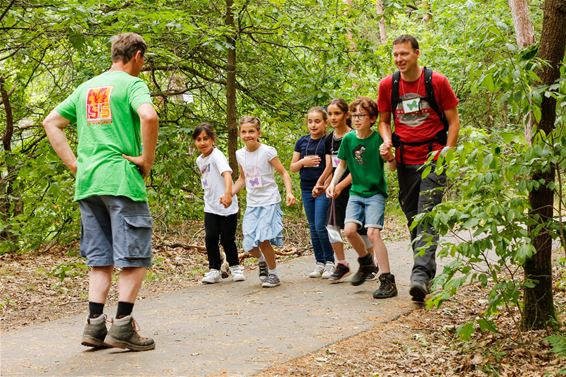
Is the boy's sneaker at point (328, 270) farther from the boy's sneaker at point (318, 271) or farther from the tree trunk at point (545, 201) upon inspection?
the tree trunk at point (545, 201)

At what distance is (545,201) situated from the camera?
531 cm

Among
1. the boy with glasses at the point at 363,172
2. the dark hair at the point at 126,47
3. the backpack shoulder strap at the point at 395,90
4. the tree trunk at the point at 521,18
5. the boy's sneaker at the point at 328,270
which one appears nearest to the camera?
the dark hair at the point at 126,47

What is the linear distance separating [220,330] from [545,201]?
8.90 feet

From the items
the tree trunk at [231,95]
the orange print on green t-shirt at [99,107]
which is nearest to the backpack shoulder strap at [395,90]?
the orange print on green t-shirt at [99,107]

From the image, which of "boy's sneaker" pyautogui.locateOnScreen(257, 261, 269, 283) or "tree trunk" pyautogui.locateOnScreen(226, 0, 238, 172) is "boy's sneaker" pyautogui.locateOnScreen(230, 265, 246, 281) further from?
"tree trunk" pyautogui.locateOnScreen(226, 0, 238, 172)

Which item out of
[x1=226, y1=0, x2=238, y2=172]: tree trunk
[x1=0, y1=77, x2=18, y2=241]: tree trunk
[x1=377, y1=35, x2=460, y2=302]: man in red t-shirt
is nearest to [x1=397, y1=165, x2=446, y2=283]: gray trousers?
[x1=377, y1=35, x2=460, y2=302]: man in red t-shirt

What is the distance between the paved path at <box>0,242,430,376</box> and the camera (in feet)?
15.5

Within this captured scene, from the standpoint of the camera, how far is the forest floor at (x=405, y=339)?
492 cm

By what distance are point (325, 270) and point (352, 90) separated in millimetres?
4606

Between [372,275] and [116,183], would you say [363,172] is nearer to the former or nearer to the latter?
[372,275]

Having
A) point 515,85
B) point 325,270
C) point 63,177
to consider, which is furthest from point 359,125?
point 63,177

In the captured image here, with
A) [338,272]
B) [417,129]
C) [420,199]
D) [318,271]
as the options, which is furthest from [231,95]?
[420,199]

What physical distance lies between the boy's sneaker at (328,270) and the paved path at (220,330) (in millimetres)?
151

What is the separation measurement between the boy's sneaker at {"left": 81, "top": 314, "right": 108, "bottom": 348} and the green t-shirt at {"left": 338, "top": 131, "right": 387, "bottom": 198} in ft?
10.1
